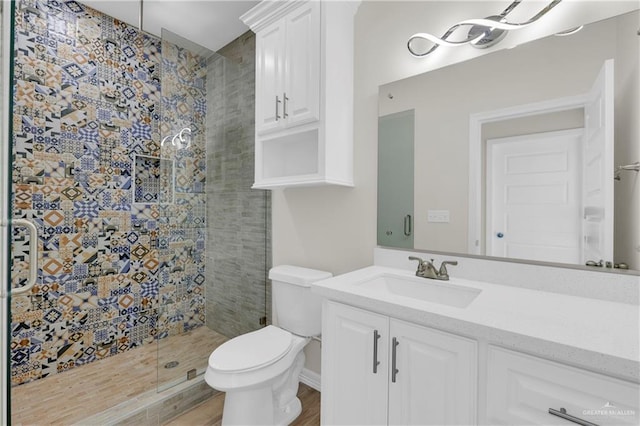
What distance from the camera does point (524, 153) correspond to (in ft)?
4.12

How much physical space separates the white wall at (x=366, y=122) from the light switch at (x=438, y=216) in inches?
12.5

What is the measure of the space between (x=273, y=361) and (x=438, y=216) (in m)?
1.10

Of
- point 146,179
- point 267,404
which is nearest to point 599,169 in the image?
point 267,404

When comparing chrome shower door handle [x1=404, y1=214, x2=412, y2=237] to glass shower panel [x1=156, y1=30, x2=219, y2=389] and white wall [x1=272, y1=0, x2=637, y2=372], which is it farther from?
glass shower panel [x1=156, y1=30, x2=219, y2=389]

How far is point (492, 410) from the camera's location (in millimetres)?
852

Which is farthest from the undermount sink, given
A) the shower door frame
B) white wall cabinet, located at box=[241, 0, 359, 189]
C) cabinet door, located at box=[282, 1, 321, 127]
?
the shower door frame

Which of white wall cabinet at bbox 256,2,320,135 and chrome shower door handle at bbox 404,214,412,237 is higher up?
white wall cabinet at bbox 256,2,320,135

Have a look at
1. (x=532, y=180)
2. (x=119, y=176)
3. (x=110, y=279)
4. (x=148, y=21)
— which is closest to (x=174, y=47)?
(x=148, y=21)

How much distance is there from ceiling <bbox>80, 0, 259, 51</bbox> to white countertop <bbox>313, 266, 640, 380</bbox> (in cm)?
214

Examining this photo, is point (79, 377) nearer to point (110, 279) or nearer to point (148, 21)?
point (110, 279)

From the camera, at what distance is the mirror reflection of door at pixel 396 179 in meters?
1.58

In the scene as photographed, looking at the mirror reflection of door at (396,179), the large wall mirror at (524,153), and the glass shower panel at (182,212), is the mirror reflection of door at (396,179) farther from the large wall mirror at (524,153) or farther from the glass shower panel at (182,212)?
the glass shower panel at (182,212)

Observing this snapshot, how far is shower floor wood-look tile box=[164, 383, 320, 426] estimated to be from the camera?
1696 millimetres

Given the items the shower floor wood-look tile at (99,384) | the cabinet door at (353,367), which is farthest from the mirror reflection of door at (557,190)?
the shower floor wood-look tile at (99,384)
